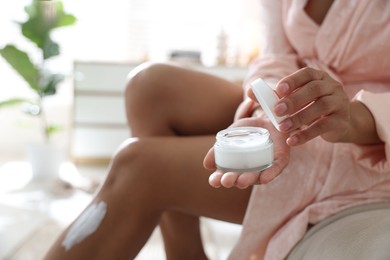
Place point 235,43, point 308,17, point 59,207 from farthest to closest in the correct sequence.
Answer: point 235,43 < point 59,207 < point 308,17

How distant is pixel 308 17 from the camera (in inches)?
30.9

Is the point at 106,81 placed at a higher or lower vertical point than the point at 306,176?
lower

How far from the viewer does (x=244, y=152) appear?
1.78ft

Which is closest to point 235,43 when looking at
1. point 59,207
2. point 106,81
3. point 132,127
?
point 106,81

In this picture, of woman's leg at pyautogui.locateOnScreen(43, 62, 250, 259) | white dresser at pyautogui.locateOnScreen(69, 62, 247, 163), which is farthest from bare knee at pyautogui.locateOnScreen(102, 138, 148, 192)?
white dresser at pyautogui.locateOnScreen(69, 62, 247, 163)

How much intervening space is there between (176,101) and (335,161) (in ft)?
1.02

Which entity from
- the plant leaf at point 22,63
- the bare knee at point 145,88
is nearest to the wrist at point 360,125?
the bare knee at point 145,88

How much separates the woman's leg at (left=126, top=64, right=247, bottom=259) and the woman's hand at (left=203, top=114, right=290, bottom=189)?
6.3 inches

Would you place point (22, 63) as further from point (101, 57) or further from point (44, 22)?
point (101, 57)

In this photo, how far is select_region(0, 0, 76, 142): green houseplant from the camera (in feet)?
6.81

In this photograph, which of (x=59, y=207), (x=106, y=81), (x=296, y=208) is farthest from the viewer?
(x=106, y=81)

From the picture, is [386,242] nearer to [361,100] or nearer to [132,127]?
[361,100]

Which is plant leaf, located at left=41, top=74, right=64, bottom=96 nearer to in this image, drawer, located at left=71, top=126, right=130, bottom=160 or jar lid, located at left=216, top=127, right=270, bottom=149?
drawer, located at left=71, top=126, right=130, bottom=160

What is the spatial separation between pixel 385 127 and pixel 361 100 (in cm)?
5
